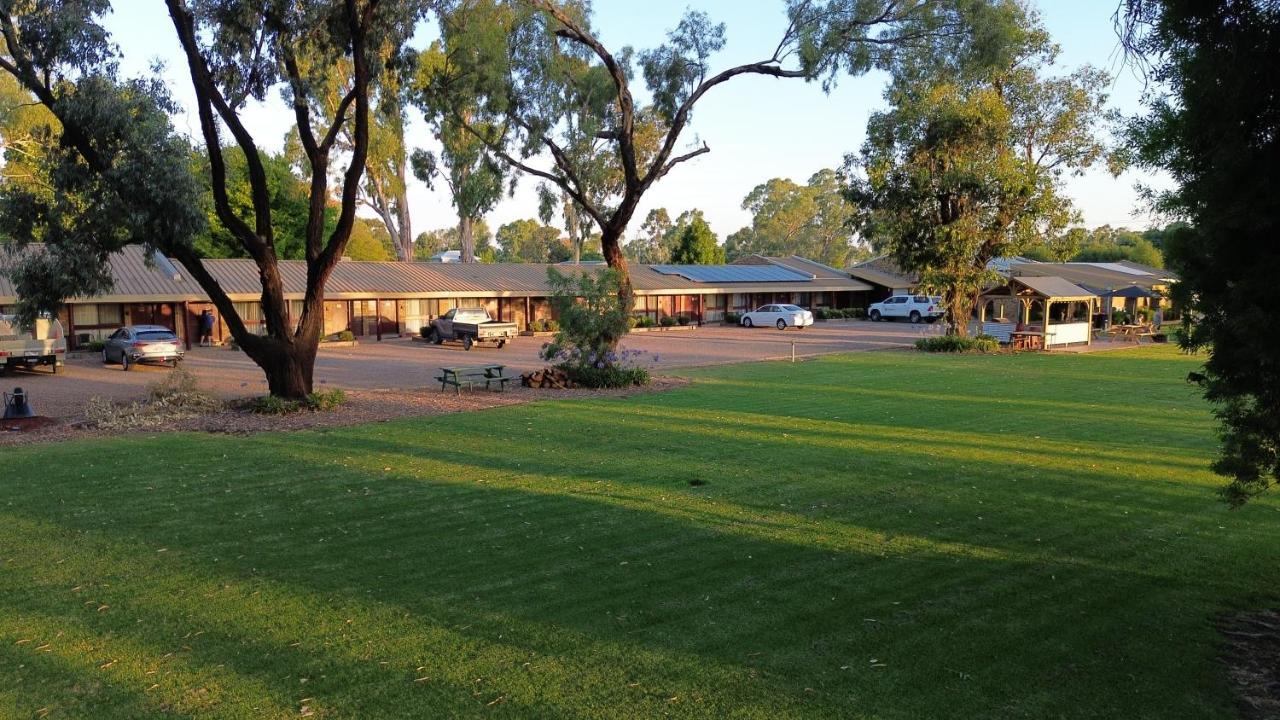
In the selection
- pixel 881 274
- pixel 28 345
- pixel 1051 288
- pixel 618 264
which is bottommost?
pixel 28 345

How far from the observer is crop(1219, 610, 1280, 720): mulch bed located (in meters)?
4.72

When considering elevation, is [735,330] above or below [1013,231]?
below

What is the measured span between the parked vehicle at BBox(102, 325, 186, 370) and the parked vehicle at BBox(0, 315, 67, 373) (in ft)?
5.86

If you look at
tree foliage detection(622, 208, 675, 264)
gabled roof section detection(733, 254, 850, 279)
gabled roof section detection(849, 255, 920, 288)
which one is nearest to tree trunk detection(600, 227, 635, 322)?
gabled roof section detection(733, 254, 850, 279)

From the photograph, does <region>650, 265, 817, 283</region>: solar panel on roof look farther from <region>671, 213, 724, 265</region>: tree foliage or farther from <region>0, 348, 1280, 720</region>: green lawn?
<region>0, 348, 1280, 720</region>: green lawn

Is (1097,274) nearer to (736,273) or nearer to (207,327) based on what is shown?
(736,273)

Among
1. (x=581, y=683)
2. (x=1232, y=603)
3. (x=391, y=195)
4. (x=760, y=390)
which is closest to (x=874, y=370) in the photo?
(x=760, y=390)

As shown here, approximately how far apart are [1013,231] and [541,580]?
30289 mm

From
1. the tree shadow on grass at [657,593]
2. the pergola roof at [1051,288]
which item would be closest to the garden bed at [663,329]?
the pergola roof at [1051,288]

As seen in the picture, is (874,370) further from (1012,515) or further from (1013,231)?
(1012,515)

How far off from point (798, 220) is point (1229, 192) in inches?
4238

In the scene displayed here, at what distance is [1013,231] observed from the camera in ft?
106

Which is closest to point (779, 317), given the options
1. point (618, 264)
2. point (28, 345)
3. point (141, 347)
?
point (618, 264)

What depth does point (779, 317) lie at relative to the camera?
48188 mm
